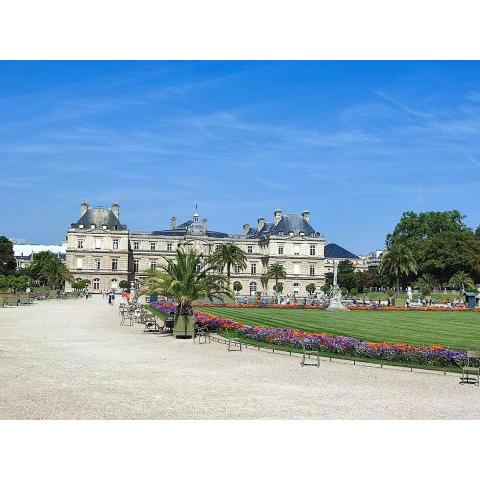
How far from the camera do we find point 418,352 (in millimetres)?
17109

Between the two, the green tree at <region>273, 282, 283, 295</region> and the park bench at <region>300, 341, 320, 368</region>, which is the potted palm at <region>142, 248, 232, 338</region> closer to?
the park bench at <region>300, 341, 320, 368</region>

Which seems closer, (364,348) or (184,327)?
(364,348)

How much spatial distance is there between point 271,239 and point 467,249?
35440mm

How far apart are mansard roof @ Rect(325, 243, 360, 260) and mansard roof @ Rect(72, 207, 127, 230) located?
2242 inches

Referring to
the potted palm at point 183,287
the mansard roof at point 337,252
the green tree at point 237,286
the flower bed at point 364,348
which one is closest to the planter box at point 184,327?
the potted palm at point 183,287

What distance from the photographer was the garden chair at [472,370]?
1472 centimetres

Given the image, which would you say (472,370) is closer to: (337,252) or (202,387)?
(202,387)

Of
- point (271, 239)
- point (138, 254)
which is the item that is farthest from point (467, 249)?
point (138, 254)

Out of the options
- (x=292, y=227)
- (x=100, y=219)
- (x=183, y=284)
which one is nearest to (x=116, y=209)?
(x=100, y=219)

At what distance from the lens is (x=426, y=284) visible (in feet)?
246

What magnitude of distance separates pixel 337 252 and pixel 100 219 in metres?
62.3

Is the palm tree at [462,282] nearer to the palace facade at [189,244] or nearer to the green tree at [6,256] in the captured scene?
the palace facade at [189,244]

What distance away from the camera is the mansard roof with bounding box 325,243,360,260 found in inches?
5822

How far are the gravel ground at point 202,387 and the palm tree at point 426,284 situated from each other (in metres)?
52.5
